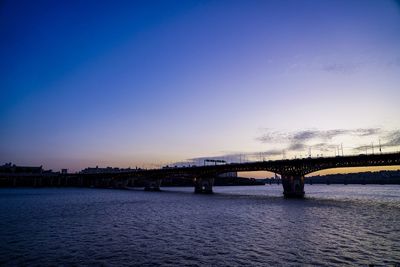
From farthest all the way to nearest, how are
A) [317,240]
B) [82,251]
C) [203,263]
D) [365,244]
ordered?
[317,240], [365,244], [82,251], [203,263]

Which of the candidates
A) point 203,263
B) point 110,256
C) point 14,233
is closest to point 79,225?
point 14,233

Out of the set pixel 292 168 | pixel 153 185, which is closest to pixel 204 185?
pixel 153 185

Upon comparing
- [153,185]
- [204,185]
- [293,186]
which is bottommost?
[153,185]

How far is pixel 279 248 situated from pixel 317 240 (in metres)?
5.80

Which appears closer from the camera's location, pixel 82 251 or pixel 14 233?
pixel 82 251

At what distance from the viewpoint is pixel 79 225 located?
4097 centimetres

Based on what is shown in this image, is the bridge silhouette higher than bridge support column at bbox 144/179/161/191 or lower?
higher

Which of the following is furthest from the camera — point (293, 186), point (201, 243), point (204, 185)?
point (204, 185)

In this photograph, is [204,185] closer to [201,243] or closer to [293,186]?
[293,186]

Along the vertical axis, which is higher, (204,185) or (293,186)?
(293,186)

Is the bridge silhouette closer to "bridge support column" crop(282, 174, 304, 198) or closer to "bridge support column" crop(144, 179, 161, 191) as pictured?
"bridge support column" crop(282, 174, 304, 198)

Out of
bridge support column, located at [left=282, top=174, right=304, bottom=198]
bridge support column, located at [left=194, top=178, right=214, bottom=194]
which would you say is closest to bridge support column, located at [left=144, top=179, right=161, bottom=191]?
bridge support column, located at [left=194, top=178, right=214, bottom=194]

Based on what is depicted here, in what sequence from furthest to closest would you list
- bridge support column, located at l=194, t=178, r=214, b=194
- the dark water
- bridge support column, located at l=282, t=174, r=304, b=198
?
1. bridge support column, located at l=194, t=178, r=214, b=194
2. bridge support column, located at l=282, t=174, r=304, b=198
3. the dark water

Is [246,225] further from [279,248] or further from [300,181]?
[300,181]
